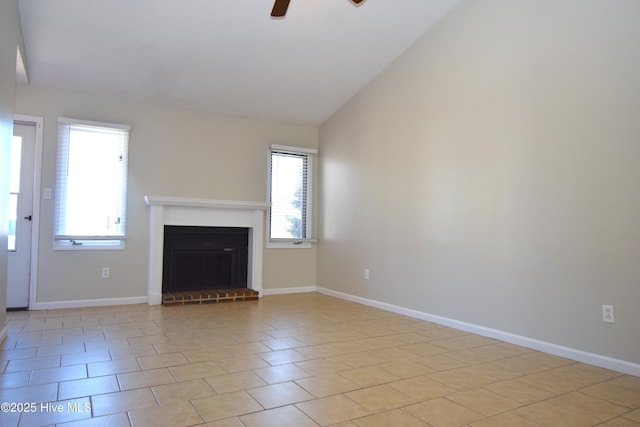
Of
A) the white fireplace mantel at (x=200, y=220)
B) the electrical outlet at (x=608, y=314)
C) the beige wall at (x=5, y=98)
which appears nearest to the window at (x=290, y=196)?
the white fireplace mantel at (x=200, y=220)

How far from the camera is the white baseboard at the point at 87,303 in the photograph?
14.4 ft

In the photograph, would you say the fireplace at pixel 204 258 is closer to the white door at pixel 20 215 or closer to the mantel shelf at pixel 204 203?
the mantel shelf at pixel 204 203

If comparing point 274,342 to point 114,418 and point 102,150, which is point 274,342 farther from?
point 102,150

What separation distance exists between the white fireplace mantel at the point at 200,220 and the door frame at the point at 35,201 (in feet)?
3.49

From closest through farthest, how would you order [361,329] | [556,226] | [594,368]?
[594,368] → [556,226] → [361,329]

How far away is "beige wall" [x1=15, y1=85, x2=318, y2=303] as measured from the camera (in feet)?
14.7

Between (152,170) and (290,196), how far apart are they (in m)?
1.88

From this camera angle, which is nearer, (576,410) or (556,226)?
(576,410)

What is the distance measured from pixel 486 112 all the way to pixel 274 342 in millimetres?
2661

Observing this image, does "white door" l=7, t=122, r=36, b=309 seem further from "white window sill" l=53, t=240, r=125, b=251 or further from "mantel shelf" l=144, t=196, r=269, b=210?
"mantel shelf" l=144, t=196, r=269, b=210

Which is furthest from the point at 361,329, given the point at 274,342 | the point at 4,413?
the point at 4,413

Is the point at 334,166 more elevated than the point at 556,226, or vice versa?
the point at 334,166

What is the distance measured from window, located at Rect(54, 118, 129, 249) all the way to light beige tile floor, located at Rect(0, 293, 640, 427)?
1.03m

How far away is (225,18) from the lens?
386cm
